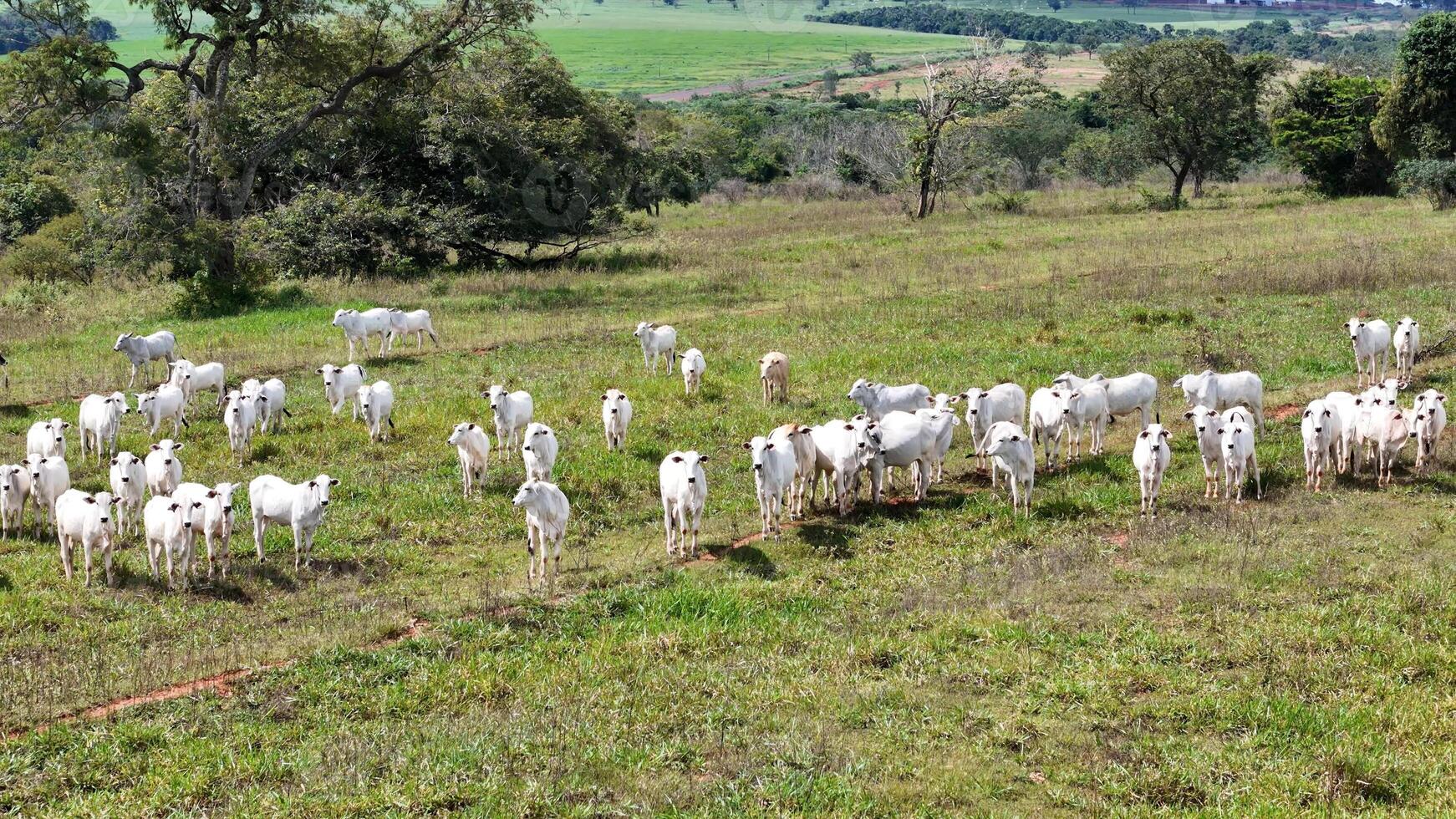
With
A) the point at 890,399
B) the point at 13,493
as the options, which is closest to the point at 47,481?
the point at 13,493

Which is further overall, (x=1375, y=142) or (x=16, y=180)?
(x=1375, y=142)

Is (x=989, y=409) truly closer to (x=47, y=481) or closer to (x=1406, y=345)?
(x=1406, y=345)

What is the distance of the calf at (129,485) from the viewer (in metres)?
15.4

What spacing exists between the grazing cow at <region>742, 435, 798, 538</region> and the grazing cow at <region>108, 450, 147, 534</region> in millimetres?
7487

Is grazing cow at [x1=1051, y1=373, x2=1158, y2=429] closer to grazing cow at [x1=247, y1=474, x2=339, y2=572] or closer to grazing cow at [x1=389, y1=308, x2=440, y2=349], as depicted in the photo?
grazing cow at [x1=247, y1=474, x2=339, y2=572]

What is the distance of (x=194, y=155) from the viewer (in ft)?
119

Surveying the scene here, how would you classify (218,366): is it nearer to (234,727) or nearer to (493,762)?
(234,727)

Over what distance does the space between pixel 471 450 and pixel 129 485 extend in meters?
4.13

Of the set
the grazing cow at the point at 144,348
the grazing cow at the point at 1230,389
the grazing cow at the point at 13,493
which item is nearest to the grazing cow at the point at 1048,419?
the grazing cow at the point at 1230,389

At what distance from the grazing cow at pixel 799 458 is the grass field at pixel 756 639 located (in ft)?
1.63

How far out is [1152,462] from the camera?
51.3 feet

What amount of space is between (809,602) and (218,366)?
43.5ft

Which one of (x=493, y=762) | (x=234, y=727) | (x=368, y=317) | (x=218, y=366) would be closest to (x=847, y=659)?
(x=493, y=762)

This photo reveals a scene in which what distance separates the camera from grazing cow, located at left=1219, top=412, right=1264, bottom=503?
15.9 meters
